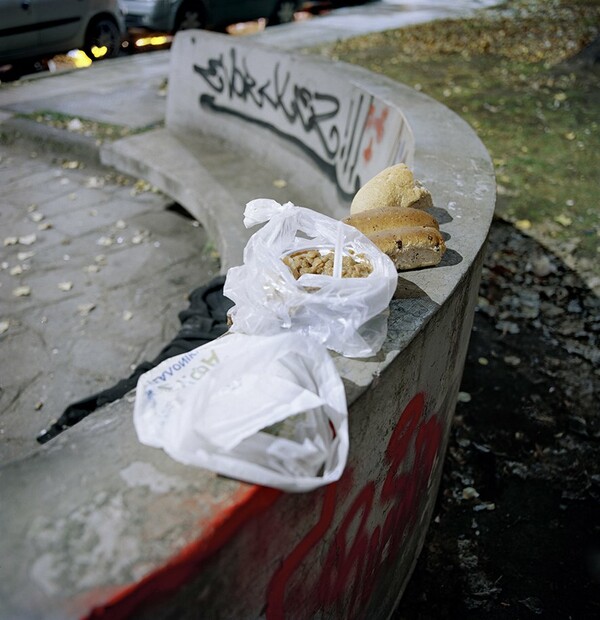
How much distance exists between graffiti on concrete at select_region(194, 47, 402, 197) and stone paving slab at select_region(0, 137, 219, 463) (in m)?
1.18

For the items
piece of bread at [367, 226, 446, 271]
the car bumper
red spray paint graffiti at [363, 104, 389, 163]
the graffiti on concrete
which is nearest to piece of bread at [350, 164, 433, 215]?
piece of bread at [367, 226, 446, 271]

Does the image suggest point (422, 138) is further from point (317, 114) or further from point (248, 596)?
point (248, 596)

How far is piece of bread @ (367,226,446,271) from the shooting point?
2062 millimetres

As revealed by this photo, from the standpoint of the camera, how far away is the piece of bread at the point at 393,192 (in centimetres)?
248

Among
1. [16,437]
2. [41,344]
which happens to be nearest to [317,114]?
[41,344]

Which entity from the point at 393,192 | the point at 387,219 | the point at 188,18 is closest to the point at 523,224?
the point at 393,192

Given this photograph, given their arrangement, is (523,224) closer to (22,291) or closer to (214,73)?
(214,73)

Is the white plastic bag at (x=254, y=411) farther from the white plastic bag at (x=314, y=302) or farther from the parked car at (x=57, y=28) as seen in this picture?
the parked car at (x=57, y=28)

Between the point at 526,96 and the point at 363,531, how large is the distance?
7.73 metres

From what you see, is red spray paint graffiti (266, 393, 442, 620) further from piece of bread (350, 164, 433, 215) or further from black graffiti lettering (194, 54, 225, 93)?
black graffiti lettering (194, 54, 225, 93)

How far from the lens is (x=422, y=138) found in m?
3.60

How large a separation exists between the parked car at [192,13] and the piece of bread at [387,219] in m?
10.6

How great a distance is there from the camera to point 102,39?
33.8ft

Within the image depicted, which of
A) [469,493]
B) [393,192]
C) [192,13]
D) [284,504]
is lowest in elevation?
[469,493]
